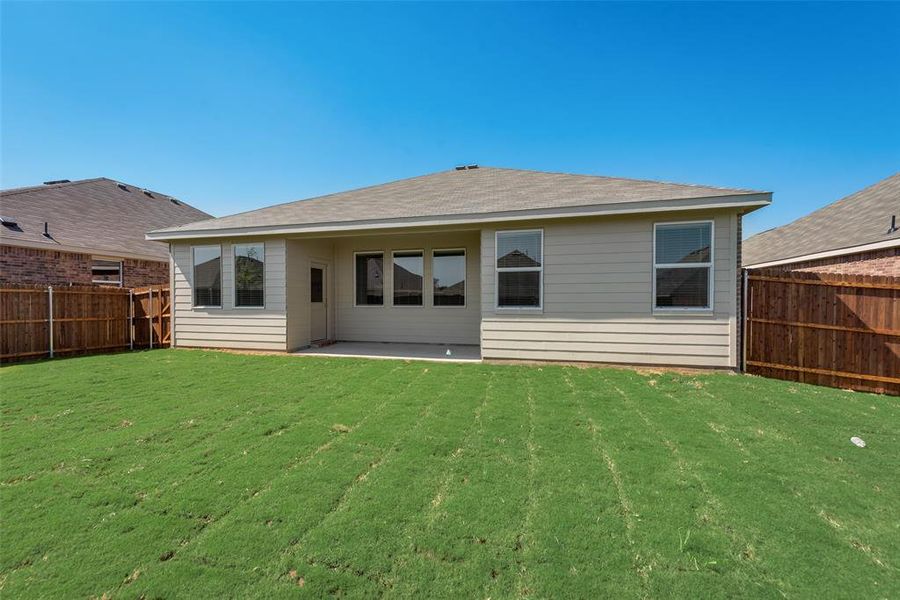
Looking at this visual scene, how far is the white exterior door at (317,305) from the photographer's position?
9.98m

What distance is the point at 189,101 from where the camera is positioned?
33.4ft

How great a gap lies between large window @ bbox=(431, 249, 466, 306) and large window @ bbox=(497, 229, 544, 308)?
2445 millimetres

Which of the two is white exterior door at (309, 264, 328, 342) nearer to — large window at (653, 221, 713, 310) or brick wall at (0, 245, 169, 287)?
brick wall at (0, 245, 169, 287)

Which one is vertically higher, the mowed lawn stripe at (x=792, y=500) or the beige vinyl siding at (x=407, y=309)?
the beige vinyl siding at (x=407, y=309)

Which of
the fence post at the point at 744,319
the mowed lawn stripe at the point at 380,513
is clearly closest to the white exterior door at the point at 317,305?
the mowed lawn stripe at the point at 380,513

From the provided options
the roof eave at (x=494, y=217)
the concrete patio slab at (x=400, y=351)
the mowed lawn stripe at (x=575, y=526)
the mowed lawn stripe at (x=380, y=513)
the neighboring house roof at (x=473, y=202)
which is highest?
the neighboring house roof at (x=473, y=202)

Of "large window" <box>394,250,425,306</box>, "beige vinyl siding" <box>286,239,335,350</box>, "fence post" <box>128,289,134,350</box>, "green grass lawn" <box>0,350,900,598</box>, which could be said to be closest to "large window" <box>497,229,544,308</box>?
"green grass lawn" <box>0,350,900,598</box>

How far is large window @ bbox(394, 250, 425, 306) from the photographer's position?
1029cm

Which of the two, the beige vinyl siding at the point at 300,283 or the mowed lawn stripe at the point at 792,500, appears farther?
the beige vinyl siding at the point at 300,283

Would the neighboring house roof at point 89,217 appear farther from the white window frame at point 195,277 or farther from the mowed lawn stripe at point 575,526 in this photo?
the mowed lawn stripe at point 575,526

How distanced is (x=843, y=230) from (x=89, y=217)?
949 inches

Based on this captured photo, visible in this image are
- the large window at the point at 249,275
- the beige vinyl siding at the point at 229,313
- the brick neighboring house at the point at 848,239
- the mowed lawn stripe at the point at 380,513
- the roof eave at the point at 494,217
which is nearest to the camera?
the mowed lawn stripe at the point at 380,513

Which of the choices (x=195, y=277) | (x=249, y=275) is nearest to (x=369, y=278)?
(x=249, y=275)

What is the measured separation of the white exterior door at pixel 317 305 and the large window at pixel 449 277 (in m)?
3.07
